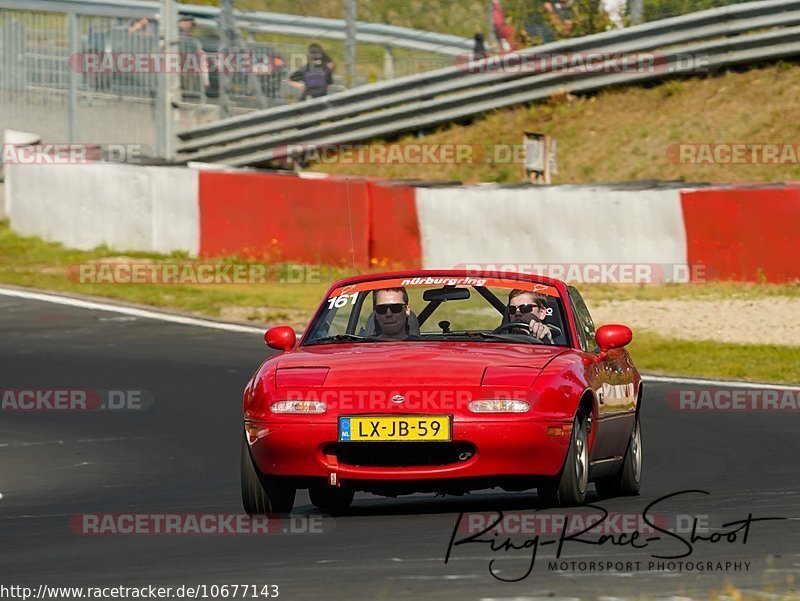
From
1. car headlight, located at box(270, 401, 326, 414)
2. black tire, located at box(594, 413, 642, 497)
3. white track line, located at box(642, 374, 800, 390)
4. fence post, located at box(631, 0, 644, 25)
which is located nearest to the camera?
car headlight, located at box(270, 401, 326, 414)

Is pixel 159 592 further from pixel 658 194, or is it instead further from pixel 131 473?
pixel 658 194

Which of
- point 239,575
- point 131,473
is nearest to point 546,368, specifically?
point 239,575

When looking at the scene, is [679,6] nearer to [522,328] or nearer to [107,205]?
[107,205]

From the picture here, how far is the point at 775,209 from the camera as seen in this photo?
60.2ft

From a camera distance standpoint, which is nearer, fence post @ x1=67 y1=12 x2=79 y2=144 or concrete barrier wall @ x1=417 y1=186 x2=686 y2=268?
concrete barrier wall @ x1=417 y1=186 x2=686 y2=268

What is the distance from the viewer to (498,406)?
7.24 metres

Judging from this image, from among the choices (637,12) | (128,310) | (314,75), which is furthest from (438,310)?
(314,75)

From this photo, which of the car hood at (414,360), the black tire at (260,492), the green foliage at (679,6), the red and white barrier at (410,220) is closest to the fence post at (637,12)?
the green foliage at (679,6)

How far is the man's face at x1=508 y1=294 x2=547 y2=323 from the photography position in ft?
→ 28.2

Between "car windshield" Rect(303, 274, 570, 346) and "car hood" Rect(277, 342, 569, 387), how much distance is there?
31 cm

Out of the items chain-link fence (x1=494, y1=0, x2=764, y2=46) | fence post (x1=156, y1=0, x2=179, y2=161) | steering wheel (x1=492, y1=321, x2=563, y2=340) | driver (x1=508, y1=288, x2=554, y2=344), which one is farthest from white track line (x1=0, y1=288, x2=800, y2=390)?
chain-link fence (x1=494, y1=0, x2=764, y2=46)

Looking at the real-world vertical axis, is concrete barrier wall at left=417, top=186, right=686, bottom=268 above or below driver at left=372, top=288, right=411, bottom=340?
above

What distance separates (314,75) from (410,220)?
6754mm

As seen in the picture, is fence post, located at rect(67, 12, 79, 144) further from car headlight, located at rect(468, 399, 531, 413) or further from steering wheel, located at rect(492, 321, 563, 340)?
car headlight, located at rect(468, 399, 531, 413)
